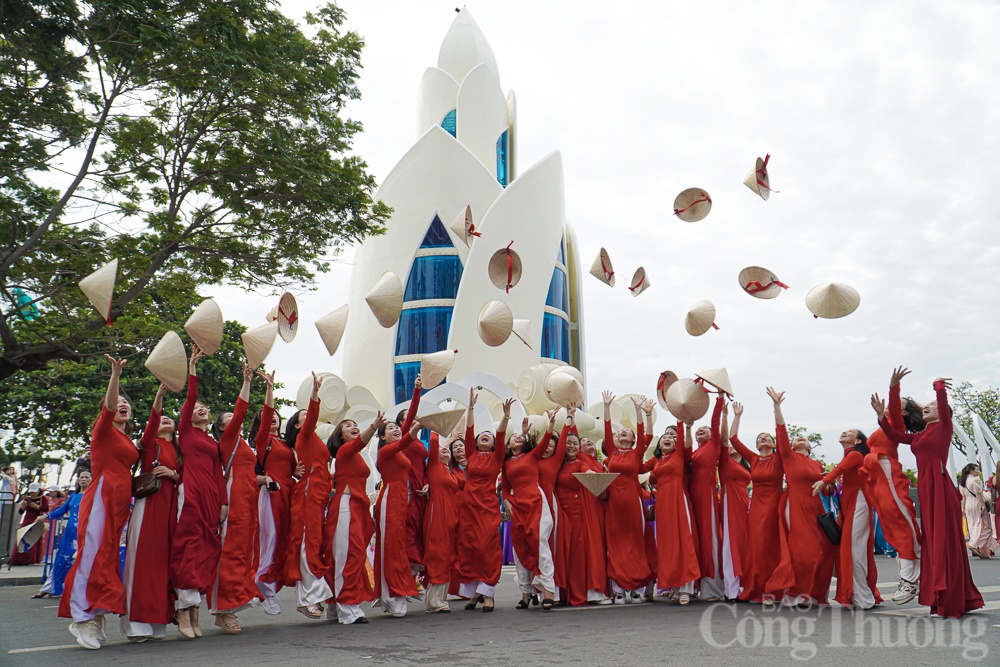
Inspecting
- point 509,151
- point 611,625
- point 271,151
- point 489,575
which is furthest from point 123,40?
point 509,151

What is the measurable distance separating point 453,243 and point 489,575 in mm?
19633

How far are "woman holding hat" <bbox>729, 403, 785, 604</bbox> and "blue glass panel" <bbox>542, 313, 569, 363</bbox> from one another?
60.5 ft

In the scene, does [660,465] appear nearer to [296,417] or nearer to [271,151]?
[296,417]

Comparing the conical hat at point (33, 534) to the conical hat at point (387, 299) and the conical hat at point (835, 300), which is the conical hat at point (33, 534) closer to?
the conical hat at point (387, 299)

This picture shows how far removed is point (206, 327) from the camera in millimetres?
5996

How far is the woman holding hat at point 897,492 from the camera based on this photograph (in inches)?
259

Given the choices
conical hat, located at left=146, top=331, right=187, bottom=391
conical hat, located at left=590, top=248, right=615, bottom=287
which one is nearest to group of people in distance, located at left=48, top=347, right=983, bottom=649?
conical hat, located at left=146, top=331, right=187, bottom=391

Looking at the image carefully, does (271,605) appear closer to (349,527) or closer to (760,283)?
(349,527)

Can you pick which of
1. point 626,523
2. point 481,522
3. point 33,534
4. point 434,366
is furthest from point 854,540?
point 33,534

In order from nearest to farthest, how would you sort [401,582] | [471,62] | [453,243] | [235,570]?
1. [235,570]
2. [401,582]
3. [453,243]
4. [471,62]

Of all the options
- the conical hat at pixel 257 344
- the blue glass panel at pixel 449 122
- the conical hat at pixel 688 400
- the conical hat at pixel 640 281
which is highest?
the blue glass panel at pixel 449 122

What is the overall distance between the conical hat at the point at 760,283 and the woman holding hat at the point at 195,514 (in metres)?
5.22

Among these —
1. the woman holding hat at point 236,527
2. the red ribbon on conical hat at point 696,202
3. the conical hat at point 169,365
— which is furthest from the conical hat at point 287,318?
the red ribbon on conical hat at point 696,202

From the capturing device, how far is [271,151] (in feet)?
32.0
